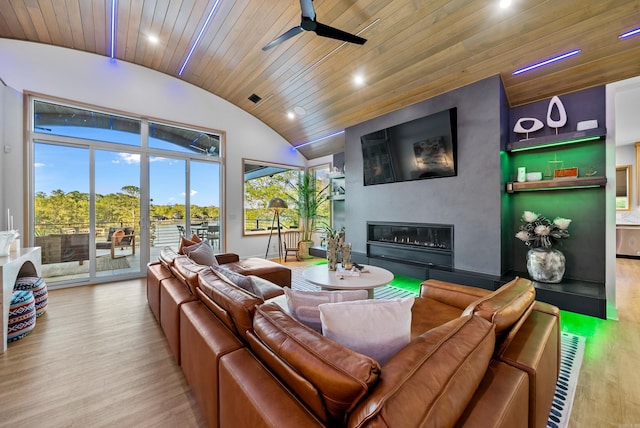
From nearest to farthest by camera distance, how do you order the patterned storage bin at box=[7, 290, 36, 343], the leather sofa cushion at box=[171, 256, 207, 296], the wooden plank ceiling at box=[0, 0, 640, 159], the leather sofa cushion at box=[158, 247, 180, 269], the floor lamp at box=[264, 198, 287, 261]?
the leather sofa cushion at box=[171, 256, 207, 296], the patterned storage bin at box=[7, 290, 36, 343], the leather sofa cushion at box=[158, 247, 180, 269], the wooden plank ceiling at box=[0, 0, 640, 159], the floor lamp at box=[264, 198, 287, 261]

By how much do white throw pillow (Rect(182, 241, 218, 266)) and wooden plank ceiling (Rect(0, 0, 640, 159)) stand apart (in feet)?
10.3

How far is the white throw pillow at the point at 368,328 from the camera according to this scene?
1.00 metres

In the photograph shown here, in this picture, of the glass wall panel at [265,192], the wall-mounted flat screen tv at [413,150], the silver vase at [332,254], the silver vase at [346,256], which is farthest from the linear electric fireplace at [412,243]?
the glass wall panel at [265,192]

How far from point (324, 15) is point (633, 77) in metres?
3.69

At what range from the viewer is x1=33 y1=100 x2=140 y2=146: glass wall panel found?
407 cm

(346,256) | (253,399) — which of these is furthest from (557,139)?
(253,399)

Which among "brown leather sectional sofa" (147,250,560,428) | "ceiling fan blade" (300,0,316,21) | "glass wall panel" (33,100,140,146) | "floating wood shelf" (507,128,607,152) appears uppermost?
"ceiling fan blade" (300,0,316,21)

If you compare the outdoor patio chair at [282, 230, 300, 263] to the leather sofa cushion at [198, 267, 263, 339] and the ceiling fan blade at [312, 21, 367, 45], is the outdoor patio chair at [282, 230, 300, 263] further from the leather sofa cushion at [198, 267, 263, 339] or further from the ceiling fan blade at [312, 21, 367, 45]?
the leather sofa cushion at [198, 267, 263, 339]

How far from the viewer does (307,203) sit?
6758 millimetres

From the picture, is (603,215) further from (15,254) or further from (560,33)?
(15,254)

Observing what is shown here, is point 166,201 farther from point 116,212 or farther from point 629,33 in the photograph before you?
point 629,33

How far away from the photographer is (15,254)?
9.05ft

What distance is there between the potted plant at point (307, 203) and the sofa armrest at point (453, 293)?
14.6 ft

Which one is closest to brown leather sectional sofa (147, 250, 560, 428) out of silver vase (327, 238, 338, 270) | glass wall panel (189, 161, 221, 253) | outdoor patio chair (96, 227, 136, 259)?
silver vase (327, 238, 338, 270)
